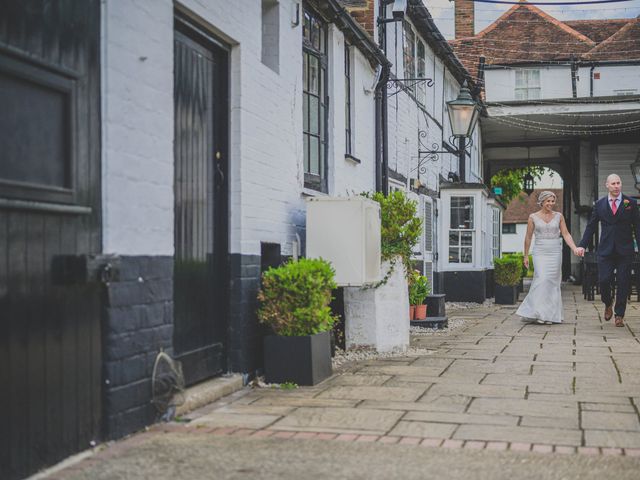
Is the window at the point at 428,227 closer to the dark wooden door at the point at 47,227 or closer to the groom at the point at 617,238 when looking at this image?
the groom at the point at 617,238

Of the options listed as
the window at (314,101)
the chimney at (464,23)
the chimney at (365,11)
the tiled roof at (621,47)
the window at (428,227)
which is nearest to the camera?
the window at (314,101)

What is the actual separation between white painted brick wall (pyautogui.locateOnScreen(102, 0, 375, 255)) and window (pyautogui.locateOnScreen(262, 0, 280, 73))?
0.23ft

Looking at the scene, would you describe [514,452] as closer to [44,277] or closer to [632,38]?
[44,277]

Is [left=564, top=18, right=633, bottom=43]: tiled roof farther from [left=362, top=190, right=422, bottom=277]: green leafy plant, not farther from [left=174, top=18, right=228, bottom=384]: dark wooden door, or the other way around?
[left=174, top=18, right=228, bottom=384]: dark wooden door

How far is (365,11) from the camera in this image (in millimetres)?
13086

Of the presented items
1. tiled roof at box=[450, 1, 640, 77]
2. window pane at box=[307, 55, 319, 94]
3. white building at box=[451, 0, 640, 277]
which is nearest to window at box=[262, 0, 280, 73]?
window pane at box=[307, 55, 319, 94]

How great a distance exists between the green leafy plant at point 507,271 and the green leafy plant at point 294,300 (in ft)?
37.0

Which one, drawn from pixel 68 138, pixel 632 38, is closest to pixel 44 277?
pixel 68 138

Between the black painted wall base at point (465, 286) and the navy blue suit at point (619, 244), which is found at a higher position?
the navy blue suit at point (619, 244)

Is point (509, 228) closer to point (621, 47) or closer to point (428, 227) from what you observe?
point (621, 47)

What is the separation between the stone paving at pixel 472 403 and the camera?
485 centimetres

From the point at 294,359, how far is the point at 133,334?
6.58ft

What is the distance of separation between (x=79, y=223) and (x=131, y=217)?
1.89 feet

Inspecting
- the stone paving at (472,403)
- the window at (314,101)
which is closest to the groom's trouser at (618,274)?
the stone paving at (472,403)
